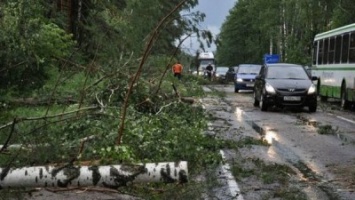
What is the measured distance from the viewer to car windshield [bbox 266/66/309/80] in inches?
881

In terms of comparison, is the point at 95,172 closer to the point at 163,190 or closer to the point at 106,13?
the point at 163,190

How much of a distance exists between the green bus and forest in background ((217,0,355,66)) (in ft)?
14.7

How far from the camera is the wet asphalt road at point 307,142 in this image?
8.95 m

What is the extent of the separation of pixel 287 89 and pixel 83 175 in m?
15.1

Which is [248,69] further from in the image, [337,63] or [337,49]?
[337,63]

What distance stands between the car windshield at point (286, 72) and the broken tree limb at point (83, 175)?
15692mm

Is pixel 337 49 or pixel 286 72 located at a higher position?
pixel 337 49

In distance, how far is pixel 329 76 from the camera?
2614cm

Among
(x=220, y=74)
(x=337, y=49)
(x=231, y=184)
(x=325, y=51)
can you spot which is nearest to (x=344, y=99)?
(x=337, y=49)

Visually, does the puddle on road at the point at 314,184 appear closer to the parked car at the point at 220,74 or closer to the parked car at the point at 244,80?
the parked car at the point at 244,80

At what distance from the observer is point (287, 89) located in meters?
21.3

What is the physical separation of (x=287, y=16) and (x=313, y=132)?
57657mm

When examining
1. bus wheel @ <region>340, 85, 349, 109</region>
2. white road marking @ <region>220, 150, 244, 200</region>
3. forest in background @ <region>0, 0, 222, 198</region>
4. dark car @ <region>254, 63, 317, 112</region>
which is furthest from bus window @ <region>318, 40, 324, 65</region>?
white road marking @ <region>220, 150, 244, 200</region>

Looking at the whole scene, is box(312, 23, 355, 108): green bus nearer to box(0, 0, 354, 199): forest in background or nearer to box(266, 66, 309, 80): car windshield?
box(266, 66, 309, 80): car windshield
